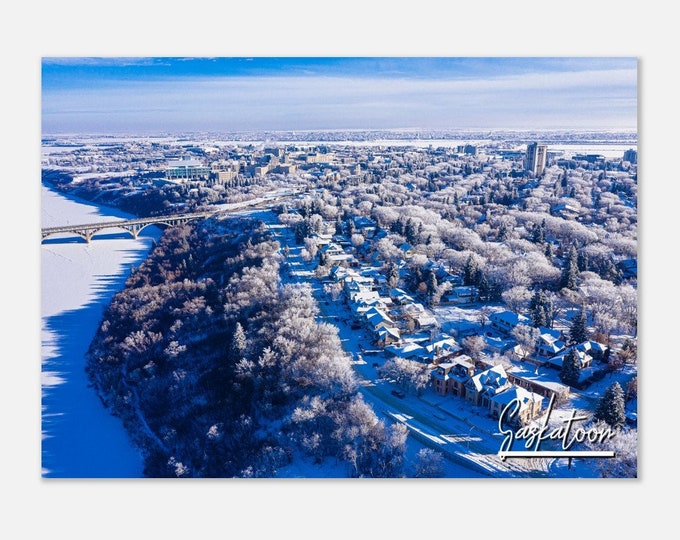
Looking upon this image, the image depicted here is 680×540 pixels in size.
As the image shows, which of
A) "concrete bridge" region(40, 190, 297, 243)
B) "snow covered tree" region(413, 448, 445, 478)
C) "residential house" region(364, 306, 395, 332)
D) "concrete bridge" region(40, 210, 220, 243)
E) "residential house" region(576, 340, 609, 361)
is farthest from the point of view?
"concrete bridge" region(40, 190, 297, 243)

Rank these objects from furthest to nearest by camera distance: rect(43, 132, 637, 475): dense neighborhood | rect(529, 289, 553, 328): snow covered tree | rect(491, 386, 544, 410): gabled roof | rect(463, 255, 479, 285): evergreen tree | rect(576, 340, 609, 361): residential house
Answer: rect(463, 255, 479, 285): evergreen tree
rect(529, 289, 553, 328): snow covered tree
rect(576, 340, 609, 361): residential house
rect(43, 132, 637, 475): dense neighborhood
rect(491, 386, 544, 410): gabled roof

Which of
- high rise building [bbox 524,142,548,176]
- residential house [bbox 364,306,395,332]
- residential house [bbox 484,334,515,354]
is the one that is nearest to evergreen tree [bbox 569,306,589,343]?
residential house [bbox 484,334,515,354]

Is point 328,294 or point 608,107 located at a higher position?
point 608,107

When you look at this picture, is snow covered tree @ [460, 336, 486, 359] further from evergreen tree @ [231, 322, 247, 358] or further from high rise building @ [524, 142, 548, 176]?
high rise building @ [524, 142, 548, 176]

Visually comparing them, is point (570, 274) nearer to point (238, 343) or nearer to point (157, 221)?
point (238, 343)
